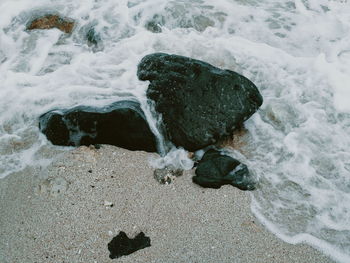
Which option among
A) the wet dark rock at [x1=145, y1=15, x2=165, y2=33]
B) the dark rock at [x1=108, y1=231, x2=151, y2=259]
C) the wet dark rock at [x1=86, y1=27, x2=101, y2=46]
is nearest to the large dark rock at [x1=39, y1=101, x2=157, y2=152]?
the dark rock at [x1=108, y1=231, x2=151, y2=259]

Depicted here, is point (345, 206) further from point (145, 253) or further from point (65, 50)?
point (65, 50)

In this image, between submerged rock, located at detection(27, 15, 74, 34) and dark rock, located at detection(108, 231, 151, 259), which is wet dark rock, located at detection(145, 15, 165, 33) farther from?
dark rock, located at detection(108, 231, 151, 259)

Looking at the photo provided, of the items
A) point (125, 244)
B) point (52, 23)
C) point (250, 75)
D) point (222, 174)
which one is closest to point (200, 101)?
point (222, 174)

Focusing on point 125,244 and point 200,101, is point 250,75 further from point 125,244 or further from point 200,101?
point 125,244

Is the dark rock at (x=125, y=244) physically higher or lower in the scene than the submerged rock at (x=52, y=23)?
lower

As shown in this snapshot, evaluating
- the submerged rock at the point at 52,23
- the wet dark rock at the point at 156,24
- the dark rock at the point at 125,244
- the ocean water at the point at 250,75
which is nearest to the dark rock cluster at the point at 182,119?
the ocean water at the point at 250,75

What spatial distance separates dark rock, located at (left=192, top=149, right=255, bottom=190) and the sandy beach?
7cm

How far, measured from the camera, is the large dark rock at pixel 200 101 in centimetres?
396

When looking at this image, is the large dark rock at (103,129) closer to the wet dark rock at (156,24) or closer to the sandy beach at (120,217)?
the sandy beach at (120,217)

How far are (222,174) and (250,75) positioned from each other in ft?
5.85

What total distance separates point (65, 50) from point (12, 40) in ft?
2.70

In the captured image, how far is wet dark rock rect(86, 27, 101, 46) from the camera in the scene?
5586mm

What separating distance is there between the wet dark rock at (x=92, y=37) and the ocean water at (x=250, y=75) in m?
0.08

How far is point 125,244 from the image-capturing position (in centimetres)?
315
